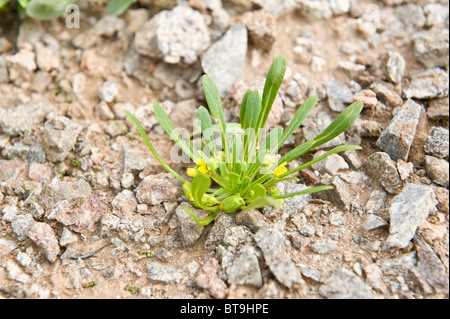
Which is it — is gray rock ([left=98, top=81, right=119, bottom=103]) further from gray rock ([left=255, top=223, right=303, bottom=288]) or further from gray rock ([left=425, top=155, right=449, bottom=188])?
gray rock ([left=425, top=155, right=449, bottom=188])

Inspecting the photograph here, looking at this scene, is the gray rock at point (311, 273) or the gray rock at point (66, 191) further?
the gray rock at point (66, 191)

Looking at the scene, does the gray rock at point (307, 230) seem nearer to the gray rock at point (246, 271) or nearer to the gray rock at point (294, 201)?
the gray rock at point (294, 201)

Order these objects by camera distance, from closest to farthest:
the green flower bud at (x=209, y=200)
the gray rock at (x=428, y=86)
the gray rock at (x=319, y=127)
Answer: the green flower bud at (x=209, y=200) → the gray rock at (x=319, y=127) → the gray rock at (x=428, y=86)

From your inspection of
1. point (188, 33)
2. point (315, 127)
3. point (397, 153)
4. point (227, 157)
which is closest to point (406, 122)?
point (397, 153)

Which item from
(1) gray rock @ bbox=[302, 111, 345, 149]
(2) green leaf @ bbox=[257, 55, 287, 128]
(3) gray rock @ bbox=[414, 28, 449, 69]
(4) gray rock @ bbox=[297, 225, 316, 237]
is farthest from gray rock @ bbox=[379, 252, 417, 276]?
(3) gray rock @ bbox=[414, 28, 449, 69]

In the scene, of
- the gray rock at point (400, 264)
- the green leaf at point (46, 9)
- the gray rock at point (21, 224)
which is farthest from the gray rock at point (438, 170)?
the green leaf at point (46, 9)

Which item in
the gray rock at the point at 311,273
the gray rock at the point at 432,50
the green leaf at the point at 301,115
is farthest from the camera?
the gray rock at the point at 432,50

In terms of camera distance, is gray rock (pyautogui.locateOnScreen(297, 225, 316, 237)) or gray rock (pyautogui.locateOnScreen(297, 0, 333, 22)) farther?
gray rock (pyautogui.locateOnScreen(297, 0, 333, 22))

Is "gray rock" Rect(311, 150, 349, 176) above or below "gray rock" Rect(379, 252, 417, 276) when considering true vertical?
above
